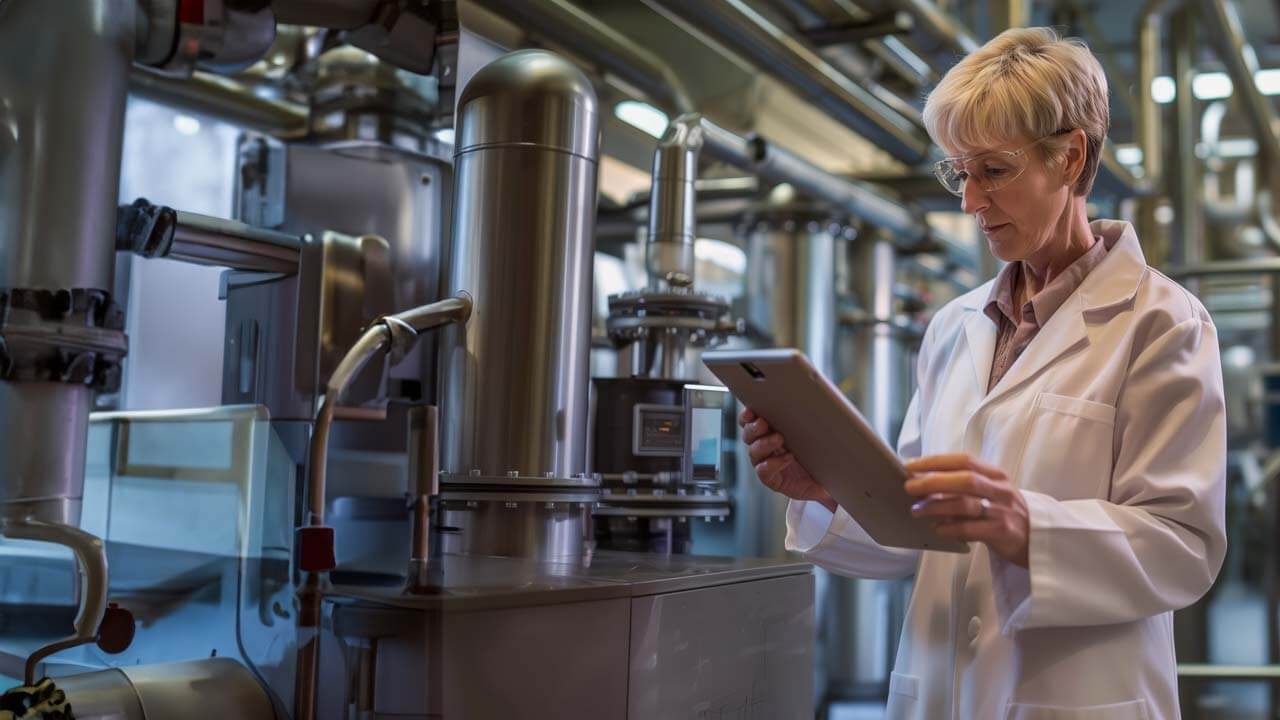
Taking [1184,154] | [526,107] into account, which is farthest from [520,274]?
[1184,154]

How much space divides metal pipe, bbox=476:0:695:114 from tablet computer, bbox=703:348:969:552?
1.05 meters

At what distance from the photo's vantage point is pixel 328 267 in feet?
5.34

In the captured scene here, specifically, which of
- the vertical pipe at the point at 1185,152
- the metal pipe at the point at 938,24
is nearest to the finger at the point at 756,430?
the metal pipe at the point at 938,24

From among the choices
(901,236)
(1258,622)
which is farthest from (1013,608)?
(1258,622)

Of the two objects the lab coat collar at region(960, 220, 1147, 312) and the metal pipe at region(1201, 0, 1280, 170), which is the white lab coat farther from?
the metal pipe at region(1201, 0, 1280, 170)

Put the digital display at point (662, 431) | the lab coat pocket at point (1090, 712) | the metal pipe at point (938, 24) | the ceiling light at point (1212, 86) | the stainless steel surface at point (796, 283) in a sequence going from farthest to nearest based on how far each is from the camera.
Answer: the ceiling light at point (1212, 86)
the stainless steel surface at point (796, 283)
the metal pipe at point (938, 24)
the digital display at point (662, 431)
the lab coat pocket at point (1090, 712)

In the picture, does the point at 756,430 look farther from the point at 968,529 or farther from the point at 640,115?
the point at 640,115

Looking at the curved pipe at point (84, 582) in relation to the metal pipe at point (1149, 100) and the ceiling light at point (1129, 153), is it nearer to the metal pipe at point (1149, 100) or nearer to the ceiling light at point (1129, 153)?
the metal pipe at point (1149, 100)

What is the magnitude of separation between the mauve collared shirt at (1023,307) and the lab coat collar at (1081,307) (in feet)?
0.04

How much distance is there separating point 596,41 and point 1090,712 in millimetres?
1617

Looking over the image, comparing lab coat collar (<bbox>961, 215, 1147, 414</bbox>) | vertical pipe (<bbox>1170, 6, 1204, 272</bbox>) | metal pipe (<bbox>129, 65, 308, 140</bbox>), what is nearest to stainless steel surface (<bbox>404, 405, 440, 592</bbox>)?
lab coat collar (<bbox>961, 215, 1147, 414</bbox>)

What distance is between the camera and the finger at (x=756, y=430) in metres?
1.15

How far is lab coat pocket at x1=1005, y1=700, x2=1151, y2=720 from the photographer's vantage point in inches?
42.5

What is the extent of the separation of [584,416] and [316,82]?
0.95 meters
